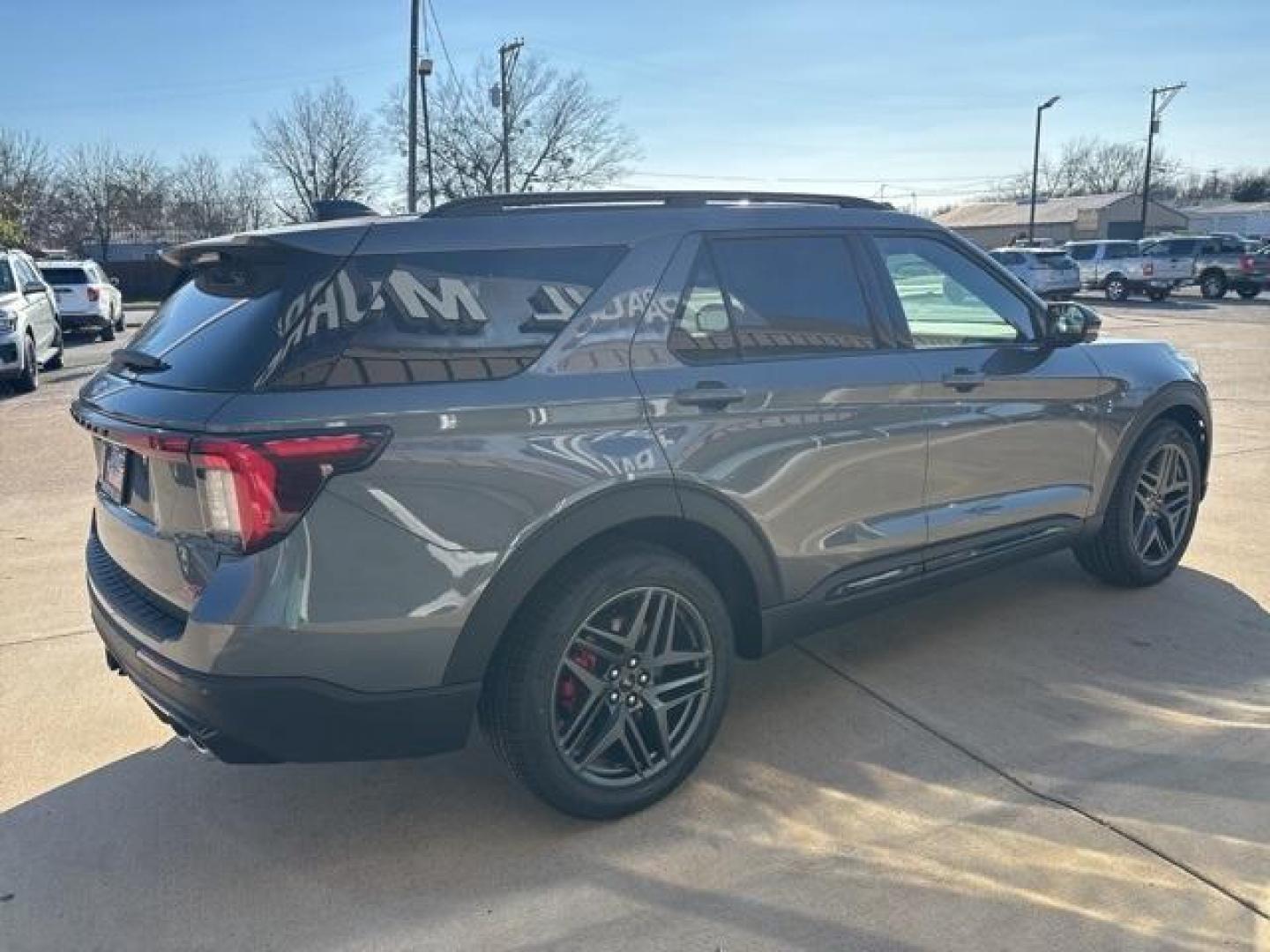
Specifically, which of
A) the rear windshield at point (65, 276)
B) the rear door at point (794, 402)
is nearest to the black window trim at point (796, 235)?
the rear door at point (794, 402)

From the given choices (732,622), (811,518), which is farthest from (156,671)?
(811,518)

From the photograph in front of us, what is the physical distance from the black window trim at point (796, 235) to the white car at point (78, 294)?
1911 cm

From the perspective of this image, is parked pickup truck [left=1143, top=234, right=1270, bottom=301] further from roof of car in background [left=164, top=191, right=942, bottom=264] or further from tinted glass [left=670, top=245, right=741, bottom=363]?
tinted glass [left=670, top=245, right=741, bottom=363]

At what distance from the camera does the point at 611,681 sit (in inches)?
119

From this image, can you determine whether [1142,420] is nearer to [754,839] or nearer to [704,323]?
[704,323]

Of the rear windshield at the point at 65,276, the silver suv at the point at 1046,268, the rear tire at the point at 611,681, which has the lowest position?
the rear tire at the point at 611,681

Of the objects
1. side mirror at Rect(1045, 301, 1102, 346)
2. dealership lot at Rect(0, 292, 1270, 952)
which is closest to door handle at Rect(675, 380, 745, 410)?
dealership lot at Rect(0, 292, 1270, 952)

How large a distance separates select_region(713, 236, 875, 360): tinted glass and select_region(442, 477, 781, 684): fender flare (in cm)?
55

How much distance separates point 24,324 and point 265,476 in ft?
38.7

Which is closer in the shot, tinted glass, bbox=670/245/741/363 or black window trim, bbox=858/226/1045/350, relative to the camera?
tinted glass, bbox=670/245/741/363

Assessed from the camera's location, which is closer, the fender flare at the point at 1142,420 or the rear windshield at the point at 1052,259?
the fender flare at the point at 1142,420

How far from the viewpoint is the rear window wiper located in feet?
9.43

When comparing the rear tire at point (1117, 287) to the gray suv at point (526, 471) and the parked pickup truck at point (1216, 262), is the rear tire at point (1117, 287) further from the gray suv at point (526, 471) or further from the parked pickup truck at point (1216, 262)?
the gray suv at point (526, 471)

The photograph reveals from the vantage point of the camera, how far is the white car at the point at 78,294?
1934 cm
